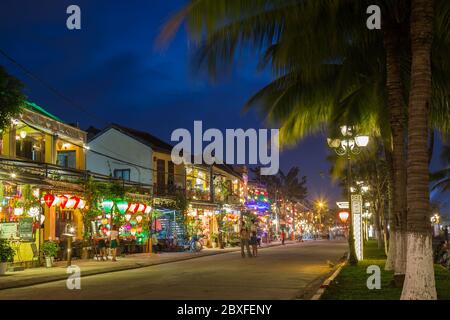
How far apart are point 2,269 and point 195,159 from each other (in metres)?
29.0

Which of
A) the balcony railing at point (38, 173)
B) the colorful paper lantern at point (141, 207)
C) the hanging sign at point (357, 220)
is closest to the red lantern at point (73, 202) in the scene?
the balcony railing at point (38, 173)

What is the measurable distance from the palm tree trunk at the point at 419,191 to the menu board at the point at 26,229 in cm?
1737

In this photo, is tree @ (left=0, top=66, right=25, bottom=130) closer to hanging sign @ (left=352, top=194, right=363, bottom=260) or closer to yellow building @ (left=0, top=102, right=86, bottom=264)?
yellow building @ (left=0, top=102, right=86, bottom=264)

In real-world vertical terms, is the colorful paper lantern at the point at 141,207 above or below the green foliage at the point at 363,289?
above

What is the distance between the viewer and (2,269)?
21.4 meters

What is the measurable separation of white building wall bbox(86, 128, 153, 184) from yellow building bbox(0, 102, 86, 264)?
1080 cm

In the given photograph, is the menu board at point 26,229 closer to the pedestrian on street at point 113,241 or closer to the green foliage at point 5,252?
the green foliage at point 5,252

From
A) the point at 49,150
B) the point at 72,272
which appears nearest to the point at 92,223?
the point at 49,150

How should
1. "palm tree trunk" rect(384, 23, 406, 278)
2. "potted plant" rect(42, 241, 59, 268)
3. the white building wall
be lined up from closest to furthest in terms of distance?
1. "palm tree trunk" rect(384, 23, 406, 278)
2. "potted plant" rect(42, 241, 59, 268)
3. the white building wall

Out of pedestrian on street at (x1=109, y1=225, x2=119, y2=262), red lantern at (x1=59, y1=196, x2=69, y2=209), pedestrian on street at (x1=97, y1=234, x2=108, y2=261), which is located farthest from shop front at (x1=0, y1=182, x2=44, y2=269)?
pedestrian on street at (x1=109, y1=225, x2=119, y2=262)

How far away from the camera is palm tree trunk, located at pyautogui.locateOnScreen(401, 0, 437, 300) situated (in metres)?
9.90

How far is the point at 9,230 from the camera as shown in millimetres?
23094

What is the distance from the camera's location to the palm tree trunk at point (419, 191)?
9.90 metres
